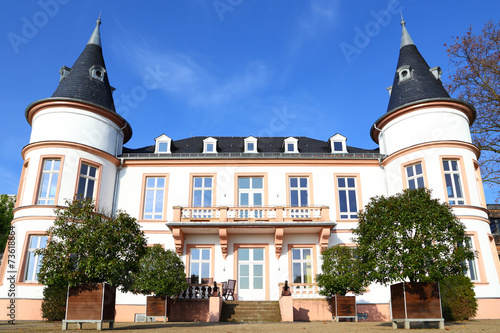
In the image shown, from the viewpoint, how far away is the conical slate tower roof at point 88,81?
21719 millimetres

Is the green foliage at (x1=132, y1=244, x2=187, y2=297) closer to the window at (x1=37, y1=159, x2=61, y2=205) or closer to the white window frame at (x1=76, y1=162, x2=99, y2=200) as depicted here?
the white window frame at (x1=76, y1=162, x2=99, y2=200)

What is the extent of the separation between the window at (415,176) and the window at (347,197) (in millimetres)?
2907

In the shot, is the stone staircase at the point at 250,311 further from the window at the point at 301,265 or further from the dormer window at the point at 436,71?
the dormer window at the point at 436,71

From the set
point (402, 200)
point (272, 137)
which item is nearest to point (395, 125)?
point (272, 137)

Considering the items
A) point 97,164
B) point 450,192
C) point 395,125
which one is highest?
point 395,125

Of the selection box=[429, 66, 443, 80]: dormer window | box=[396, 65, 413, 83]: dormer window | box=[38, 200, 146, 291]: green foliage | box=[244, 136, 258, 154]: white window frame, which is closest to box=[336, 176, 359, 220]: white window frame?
box=[244, 136, 258, 154]: white window frame

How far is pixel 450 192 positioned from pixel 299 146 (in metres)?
9.05

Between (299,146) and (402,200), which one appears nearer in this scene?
(402,200)

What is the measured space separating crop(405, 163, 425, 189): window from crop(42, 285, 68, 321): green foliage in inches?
650

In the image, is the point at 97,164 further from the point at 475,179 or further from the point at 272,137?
the point at 475,179

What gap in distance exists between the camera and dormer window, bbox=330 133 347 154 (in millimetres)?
24038

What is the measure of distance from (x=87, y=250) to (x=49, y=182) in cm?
1012

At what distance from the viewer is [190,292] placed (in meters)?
19.0

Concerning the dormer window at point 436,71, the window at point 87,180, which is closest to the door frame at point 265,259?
the window at point 87,180
